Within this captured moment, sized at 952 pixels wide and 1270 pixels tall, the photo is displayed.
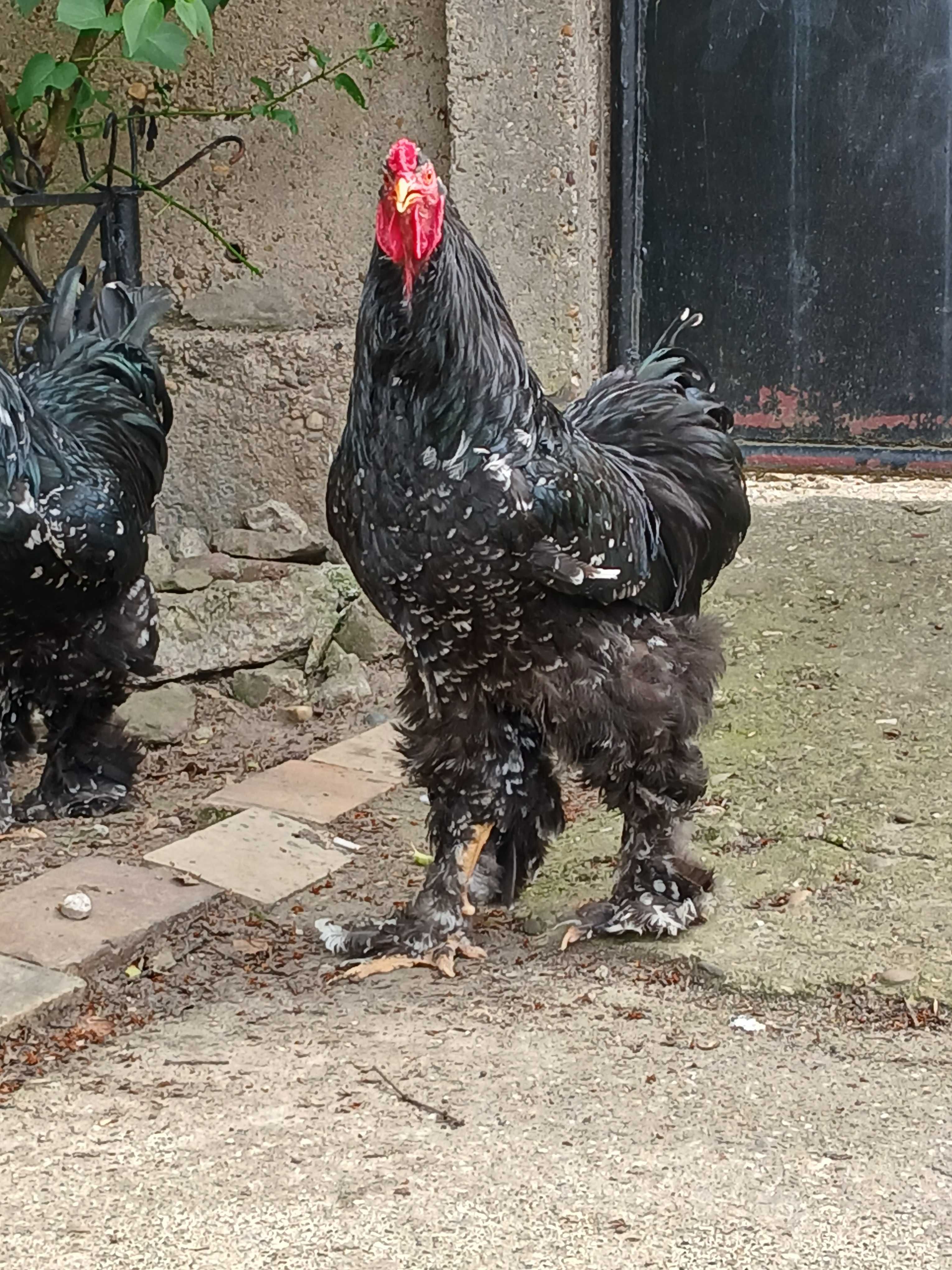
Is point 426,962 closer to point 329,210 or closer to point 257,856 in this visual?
point 257,856

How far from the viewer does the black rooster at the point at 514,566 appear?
3.24 m

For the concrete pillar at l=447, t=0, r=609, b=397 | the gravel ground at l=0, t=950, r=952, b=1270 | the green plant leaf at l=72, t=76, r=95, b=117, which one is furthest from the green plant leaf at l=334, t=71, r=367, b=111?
the gravel ground at l=0, t=950, r=952, b=1270

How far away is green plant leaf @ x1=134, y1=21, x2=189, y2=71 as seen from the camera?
453 cm

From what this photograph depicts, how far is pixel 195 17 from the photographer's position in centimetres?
414

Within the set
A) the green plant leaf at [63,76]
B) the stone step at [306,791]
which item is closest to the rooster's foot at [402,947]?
the stone step at [306,791]

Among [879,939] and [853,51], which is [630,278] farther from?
[879,939]

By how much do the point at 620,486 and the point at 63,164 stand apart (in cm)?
393

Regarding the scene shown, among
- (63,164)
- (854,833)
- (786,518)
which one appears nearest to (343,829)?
(854,833)

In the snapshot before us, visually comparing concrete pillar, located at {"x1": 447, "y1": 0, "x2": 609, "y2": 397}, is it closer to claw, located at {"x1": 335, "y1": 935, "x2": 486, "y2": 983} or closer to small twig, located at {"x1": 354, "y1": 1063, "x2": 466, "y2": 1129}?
claw, located at {"x1": 335, "y1": 935, "x2": 486, "y2": 983}

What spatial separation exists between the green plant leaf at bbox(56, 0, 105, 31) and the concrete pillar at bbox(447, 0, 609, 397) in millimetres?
1684

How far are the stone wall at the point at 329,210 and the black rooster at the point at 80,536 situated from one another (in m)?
0.97

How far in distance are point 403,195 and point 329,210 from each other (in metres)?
3.18

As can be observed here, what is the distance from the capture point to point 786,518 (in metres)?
6.11

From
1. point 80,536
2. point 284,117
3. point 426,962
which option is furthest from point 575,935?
point 284,117
